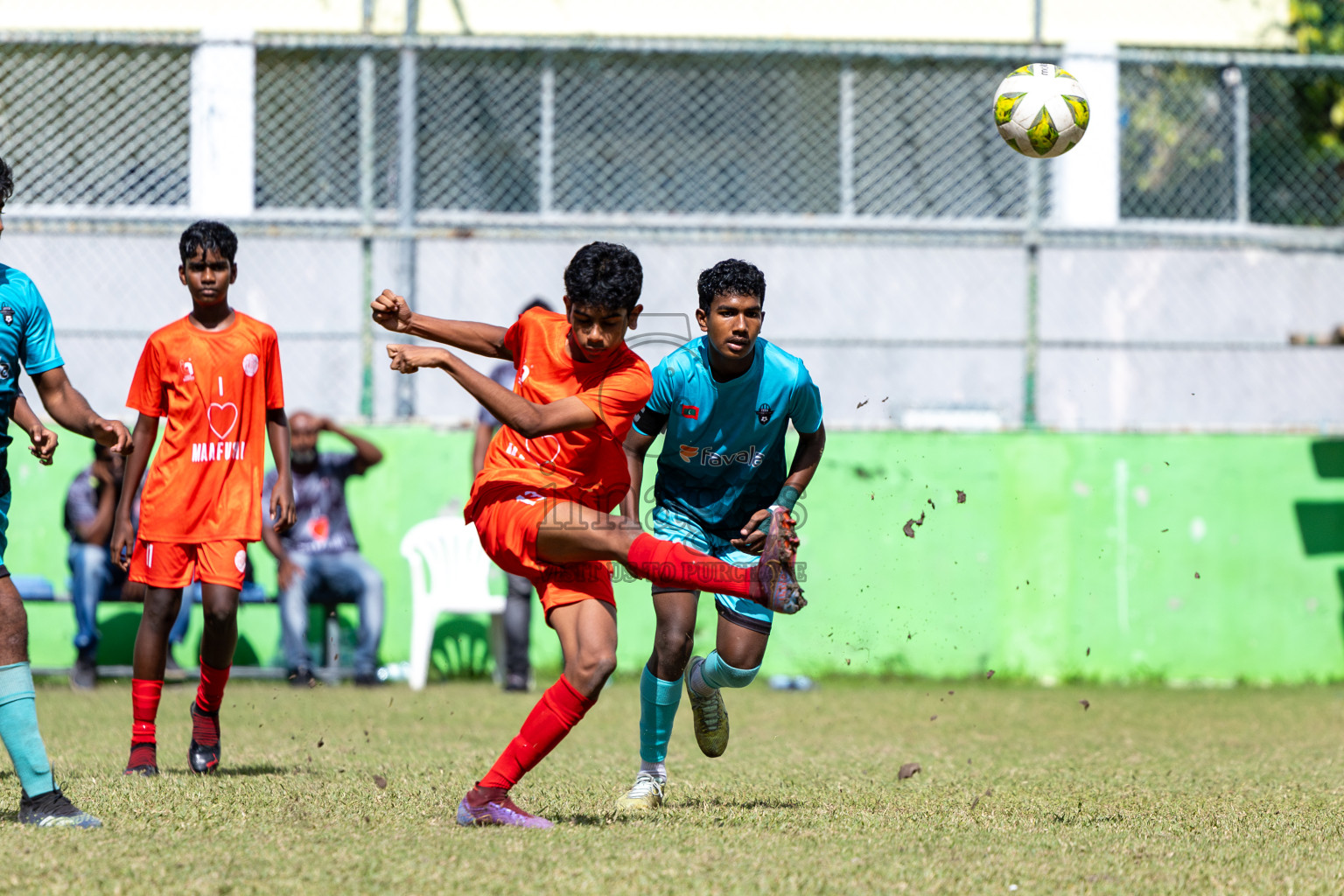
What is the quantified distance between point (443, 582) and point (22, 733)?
5.53m

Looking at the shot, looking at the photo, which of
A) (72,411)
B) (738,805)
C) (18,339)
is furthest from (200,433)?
(738,805)

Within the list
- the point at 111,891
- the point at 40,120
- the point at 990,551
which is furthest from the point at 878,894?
the point at 40,120

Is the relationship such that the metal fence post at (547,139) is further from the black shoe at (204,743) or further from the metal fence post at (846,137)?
the black shoe at (204,743)

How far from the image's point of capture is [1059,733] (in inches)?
291

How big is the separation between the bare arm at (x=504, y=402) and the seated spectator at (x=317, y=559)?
17.9ft

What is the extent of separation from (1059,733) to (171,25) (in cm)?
978

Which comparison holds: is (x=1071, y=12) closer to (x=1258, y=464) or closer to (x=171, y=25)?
(x=1258, y=464)

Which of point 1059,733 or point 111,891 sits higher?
point 111,891

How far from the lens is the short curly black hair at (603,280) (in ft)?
14.4

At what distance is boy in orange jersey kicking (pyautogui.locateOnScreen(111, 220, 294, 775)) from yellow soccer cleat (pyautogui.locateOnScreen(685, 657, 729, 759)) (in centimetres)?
176

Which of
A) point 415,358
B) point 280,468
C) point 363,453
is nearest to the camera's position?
point 415,358

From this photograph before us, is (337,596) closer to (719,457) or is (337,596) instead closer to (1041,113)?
(719,457)

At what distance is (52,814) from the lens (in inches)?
163

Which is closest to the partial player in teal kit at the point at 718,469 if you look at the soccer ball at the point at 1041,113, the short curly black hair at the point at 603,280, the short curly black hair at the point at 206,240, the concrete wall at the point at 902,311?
the short curly black hair at the point at 603,280
